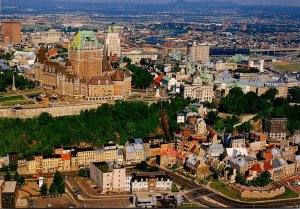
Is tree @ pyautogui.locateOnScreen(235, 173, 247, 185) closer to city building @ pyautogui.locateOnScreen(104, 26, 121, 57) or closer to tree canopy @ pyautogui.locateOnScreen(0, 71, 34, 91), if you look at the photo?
tree canopy @ pyautogui.locateOnScreen(0, 71, 34, 91)

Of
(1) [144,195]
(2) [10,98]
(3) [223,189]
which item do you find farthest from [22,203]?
(2) [10,98]

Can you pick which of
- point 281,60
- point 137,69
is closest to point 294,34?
point 281,60

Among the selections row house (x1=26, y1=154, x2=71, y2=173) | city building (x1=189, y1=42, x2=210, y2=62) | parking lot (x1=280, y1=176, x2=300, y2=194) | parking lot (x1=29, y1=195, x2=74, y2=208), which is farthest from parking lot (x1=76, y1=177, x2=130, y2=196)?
city building (x1=189, y1=42, x2=210, y2=62)

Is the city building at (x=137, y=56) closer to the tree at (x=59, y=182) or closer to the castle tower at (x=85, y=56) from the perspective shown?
the castle tower at (x=85, y=56)

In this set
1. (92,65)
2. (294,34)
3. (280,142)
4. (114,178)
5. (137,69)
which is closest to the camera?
(114,178)

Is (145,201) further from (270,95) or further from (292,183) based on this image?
(270,95)

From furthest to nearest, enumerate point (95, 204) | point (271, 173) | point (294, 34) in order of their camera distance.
Result: point (294, 34)
point (271, 173)
point (95, 204)

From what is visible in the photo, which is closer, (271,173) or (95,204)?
(95,204)

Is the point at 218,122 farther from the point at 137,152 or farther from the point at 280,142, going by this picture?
the point at 137,152
